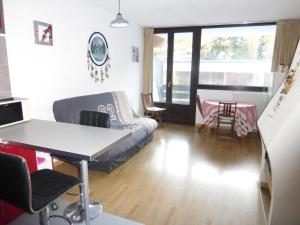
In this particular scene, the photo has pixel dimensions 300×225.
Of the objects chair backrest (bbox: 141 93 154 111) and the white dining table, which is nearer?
the white dining table

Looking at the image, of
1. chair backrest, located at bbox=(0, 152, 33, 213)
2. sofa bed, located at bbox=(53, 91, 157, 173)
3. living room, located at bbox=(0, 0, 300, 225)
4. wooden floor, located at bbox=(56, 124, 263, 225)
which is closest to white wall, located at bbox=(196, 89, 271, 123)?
living room, located at bbox=(0, 0, 300, 225)

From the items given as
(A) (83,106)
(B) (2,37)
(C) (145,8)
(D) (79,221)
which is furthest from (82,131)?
(C) (145,8)

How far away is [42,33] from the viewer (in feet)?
9.32

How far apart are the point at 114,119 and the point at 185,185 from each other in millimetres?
1824

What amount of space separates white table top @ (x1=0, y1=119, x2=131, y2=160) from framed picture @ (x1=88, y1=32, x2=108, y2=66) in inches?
81.2

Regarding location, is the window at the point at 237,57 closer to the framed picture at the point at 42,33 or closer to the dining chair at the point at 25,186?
the framed picture at the point at 42,33

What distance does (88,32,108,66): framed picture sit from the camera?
375 centimetres

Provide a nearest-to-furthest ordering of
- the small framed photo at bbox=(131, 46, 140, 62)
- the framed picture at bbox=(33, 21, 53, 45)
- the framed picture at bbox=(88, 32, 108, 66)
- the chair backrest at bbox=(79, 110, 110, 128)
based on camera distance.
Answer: the chair backrest at bbox=(79, 110, 110, 128)
the framed picture at bbox=(33, 21, 53, 45)
the framed picture at bbox=(88, 32, 108, 66)
the small framed photo at bbox=(131, 46, 140, 62)

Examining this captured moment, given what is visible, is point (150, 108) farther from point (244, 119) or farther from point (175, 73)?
point (244, 119)

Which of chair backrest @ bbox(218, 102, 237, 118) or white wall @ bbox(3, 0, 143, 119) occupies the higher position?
white wall @ bbox(3, 0, 143, 119)

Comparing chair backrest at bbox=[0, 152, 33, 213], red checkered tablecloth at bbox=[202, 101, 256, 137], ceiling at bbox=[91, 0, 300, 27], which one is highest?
ceiling at bbox=[91, 0, 300, 27]

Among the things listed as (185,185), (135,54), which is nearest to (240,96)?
(135,54)

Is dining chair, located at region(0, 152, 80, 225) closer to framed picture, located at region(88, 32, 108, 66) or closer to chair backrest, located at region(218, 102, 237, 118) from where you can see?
framed picture, located at region(88, 32, 108, 66)

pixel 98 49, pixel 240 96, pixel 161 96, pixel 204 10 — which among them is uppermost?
pixel 204 10
